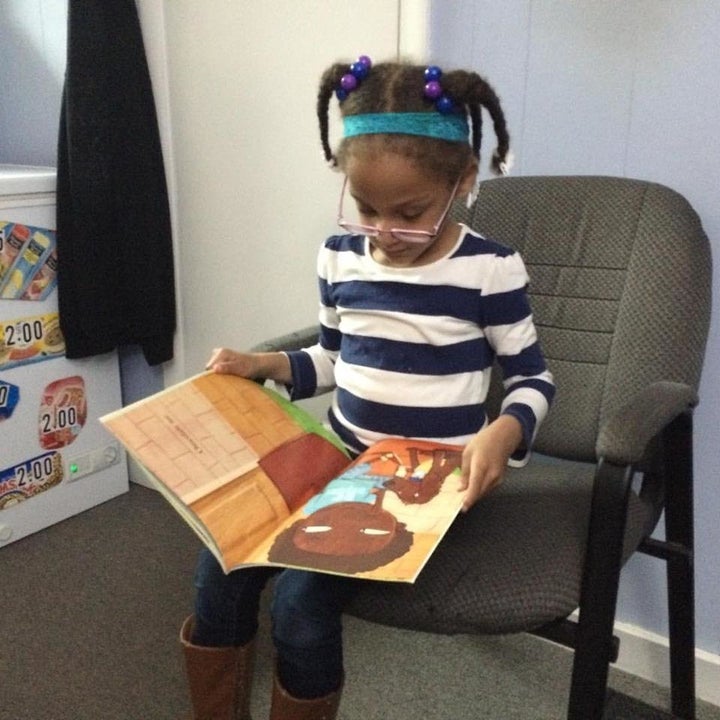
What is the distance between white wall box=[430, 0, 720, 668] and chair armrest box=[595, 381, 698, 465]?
334 millimetres

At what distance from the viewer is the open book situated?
0.71 m

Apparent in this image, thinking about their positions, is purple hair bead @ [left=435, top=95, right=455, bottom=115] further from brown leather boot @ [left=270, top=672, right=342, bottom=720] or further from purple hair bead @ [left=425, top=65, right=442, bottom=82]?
brown leather boot @ [left=270, top=672, right=342, bottom=720]

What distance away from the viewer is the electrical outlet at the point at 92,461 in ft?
5.78

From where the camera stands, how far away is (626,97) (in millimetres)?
1089

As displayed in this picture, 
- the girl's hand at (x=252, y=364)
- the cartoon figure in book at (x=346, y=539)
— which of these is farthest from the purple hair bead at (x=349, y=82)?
the cartoon figure in book at (x=346, y=539)

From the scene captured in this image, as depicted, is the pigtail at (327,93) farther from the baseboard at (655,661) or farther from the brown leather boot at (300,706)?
the baseboard at (655,661)

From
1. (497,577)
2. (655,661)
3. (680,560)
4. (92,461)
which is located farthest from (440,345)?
(92,461)

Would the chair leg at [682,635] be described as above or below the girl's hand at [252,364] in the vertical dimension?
below

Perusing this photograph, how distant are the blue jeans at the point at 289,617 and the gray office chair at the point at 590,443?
5cm

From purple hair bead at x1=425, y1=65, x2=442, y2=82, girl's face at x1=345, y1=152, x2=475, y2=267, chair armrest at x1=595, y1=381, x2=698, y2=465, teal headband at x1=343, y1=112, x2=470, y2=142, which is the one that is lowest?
chair armrest at x1=595, y1=381, x2=698, y2=465

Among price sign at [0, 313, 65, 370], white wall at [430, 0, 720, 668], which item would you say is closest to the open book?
white wall at [430, 0, 720, 668]

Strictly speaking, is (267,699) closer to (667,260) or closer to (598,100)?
(667,260)

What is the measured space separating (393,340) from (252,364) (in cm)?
18

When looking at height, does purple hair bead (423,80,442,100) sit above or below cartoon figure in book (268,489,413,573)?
above
